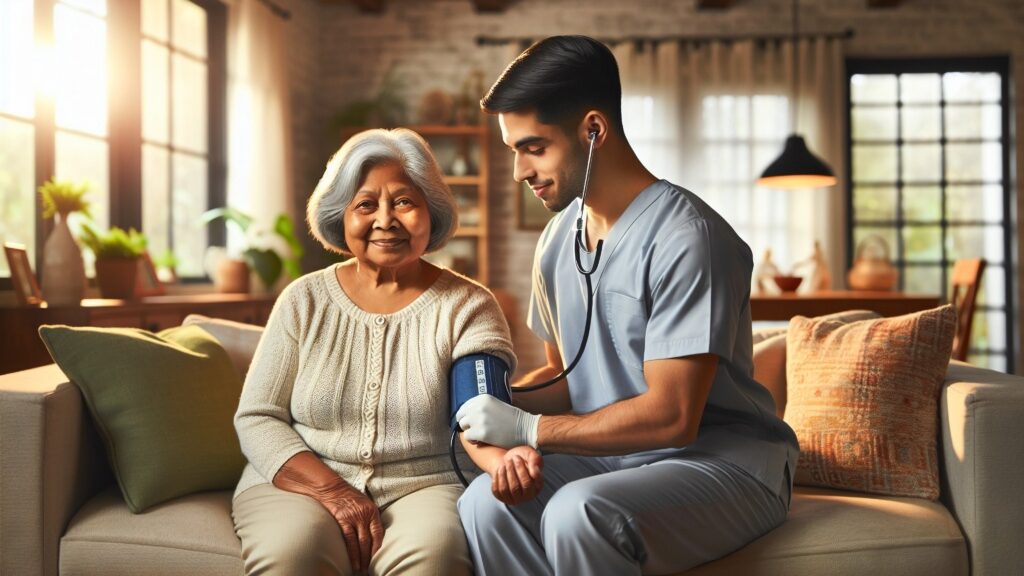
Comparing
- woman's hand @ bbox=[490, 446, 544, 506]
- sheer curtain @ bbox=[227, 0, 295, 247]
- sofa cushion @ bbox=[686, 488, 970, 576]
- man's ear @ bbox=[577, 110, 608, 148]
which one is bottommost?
sofa cushion @ bbox=[686, 488, 970, 576]

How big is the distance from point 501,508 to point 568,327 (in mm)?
366

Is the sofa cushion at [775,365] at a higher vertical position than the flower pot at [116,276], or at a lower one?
lower

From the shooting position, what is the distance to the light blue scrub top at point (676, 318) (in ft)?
4.69

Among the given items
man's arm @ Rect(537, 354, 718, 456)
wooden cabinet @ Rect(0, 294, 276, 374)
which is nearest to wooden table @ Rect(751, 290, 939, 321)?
wooden cabinet @ Rect(0, 294, 276, 374)

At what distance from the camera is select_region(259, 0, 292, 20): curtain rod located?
5215 millimetres

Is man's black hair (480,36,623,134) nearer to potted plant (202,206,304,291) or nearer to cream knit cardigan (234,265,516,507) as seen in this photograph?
cream knit cardigan (234,265,516,507)

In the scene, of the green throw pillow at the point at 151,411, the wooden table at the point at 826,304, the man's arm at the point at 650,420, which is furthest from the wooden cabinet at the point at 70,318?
the wooden table at the point at 826,304

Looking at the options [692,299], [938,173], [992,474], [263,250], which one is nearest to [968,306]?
[938,173]

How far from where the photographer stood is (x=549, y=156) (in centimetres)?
156

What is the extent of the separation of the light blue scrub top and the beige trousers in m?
0.33

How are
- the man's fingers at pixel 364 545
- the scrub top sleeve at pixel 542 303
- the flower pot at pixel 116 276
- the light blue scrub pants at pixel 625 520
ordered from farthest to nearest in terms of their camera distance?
the flower pot at pixel 116 276 → the scrub top sleeve at pixel 542 303 → the man's fingers at pixel 364 545 → the light blue scrub pants at pixel 625 520

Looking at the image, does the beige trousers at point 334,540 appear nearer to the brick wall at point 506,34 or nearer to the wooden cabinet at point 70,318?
the wooden cabinet at point 70,318

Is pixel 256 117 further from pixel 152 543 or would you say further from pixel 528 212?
pixel 152 543

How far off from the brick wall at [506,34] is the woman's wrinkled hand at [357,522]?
4401mm
